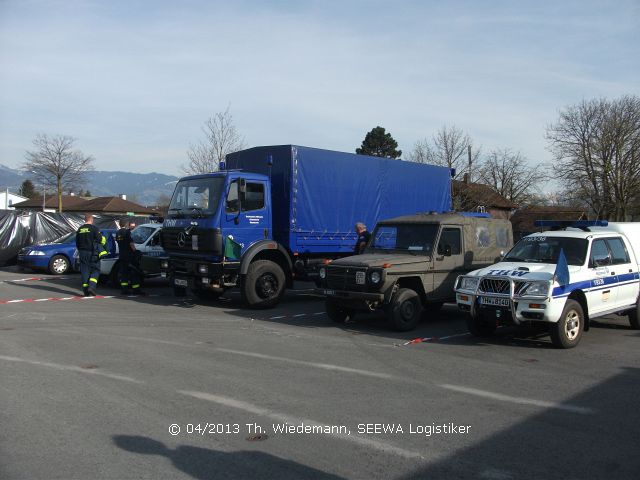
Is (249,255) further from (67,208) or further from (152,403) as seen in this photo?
(67,208)

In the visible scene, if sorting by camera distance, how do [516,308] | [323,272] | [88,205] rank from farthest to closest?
[88,205] < [323,272] < [516,308]

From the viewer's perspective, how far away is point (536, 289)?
8.13 meters

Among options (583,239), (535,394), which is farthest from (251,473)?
(583,239)

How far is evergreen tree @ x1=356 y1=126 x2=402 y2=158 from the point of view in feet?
160

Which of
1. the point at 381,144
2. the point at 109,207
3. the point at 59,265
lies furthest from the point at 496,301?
the point at 109,207

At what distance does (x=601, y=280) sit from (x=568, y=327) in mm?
1259

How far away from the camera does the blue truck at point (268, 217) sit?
1193 centimetres

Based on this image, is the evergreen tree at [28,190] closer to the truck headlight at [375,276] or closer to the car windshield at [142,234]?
the car windshield at [142,234]

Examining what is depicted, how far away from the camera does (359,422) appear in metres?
5.12

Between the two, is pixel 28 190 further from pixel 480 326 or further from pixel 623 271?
pixel 623 271

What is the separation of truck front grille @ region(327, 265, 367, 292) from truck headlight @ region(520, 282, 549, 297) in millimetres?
2704

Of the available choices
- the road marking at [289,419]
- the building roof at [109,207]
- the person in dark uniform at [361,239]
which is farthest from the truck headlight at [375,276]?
the building roof at [109,207]

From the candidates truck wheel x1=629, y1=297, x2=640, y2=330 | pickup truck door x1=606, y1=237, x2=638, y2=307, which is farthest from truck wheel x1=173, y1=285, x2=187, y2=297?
truck wheel x1=629, y1=297, x2=640, y2=330

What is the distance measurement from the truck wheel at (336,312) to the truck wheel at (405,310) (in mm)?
1330
